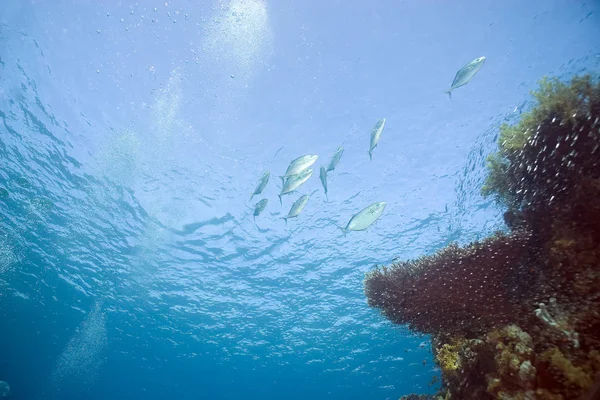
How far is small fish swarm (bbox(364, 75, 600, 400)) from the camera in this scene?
2.97m

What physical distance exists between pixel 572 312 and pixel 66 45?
55.7ft

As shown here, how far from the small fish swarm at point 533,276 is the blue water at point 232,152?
2.39 ft

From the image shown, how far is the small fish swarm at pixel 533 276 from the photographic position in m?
2.97

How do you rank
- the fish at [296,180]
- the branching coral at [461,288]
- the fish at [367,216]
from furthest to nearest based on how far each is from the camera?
1. the fish at [296,180]
2. the fish at [367,216]
3. the branching coral at [461,288]

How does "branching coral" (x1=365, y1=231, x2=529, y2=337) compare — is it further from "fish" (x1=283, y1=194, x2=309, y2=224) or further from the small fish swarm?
"fish" (x1=283, y1=194, x2=309, y2=224)

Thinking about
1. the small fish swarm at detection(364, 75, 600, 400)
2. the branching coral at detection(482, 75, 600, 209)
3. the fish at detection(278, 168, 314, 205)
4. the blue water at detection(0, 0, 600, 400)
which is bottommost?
the small fish swarm at detection(364, 75, 600, 400)

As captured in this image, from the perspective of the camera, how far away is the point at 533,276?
3713 millimetres

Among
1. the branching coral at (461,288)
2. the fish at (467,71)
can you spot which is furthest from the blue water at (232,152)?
the fish at (467,71)

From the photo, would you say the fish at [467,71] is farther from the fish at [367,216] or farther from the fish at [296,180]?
the fish at [296,180]

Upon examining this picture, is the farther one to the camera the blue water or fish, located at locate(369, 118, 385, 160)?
the blue water

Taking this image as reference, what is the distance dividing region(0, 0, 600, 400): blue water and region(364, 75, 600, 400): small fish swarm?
2.39ft

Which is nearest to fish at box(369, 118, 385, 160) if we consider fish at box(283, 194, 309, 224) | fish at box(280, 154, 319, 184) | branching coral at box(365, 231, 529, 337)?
fish at box(280, 154, 319, 184)

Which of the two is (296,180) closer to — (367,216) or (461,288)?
(367,216)

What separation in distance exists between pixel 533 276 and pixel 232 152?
1277 centimetres
